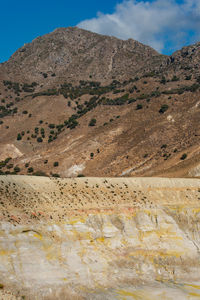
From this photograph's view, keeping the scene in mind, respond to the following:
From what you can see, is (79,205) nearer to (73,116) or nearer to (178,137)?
(178,137)

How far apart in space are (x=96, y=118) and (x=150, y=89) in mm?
16726

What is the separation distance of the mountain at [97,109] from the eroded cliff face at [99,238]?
1244 centimetres

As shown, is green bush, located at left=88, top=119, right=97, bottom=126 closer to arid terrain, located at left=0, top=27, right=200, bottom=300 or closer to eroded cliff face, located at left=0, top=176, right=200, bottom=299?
arid terrain, located at left=0, top=27, right=200, bottom=300

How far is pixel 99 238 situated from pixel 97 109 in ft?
199

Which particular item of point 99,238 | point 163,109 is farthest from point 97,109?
point 99,238

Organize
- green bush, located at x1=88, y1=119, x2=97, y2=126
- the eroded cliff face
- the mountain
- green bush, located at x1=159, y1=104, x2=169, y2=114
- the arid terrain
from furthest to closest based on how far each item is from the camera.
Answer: green bush, located at x1=88, y1=119, x2=97, y2=126
green bush, located at x1=159, y1=104, x2=169, y2=114
the mountain
the arid terrain
the eroded cliff face

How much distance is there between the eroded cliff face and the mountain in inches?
490

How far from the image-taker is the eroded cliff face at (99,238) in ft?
73.1

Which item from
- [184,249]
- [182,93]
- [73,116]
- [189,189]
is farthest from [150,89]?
[184,249]

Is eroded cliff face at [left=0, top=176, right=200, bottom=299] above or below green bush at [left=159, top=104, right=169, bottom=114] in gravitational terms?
below

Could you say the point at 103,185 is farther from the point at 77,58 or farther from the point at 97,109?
the point at 77,58

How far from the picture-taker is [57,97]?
4094 inches

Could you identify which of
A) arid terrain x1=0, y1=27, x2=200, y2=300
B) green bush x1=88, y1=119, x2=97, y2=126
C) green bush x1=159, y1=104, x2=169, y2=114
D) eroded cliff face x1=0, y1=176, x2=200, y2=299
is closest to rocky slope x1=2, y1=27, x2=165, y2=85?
arid terrain x1=0, y1=27, x2=200, y2=300

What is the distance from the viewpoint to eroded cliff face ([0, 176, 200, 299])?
73.1ft
